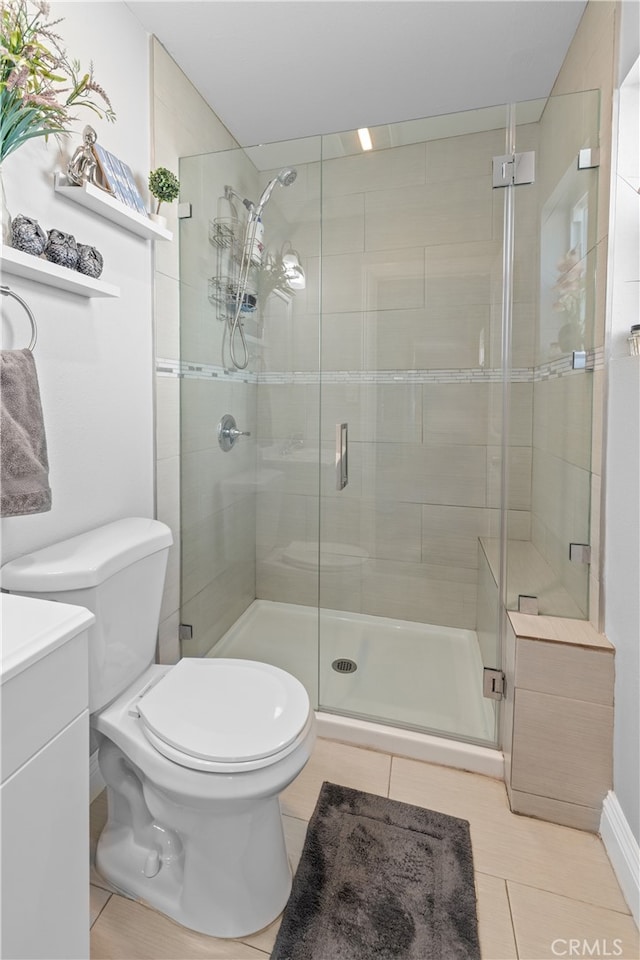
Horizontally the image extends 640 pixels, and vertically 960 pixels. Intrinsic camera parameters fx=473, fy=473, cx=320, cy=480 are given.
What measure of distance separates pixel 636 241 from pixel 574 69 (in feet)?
2.76

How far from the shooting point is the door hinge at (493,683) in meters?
1.63

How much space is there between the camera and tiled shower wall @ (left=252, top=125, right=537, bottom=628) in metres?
1.78

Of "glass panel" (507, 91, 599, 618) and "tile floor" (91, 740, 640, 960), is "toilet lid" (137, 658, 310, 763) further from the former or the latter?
"glass panel" (507, 91, 599, 618)

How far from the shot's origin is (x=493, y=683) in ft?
5.40

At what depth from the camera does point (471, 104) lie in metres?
2.04

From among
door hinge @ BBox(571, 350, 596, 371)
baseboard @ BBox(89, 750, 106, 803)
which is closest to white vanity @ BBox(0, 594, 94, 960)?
baseboard @ BBox(89, 750, 106, 803)

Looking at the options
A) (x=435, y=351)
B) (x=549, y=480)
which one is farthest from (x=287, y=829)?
(x=435, y=351)

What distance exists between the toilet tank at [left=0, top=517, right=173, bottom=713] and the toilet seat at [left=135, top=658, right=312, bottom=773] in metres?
0.11

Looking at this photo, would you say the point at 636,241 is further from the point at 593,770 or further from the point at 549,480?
the point at 593,770

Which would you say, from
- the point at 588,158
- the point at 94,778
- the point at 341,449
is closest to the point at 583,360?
the point at 588,158

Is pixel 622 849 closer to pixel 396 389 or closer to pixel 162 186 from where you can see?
pixel 396 389

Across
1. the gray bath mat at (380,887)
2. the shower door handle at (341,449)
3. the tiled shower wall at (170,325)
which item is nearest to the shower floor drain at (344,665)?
→ the gray bath mat at (380,887)

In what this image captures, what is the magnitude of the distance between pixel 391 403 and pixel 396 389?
62 millimetres

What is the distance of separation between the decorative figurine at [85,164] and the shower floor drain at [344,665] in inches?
73.7
